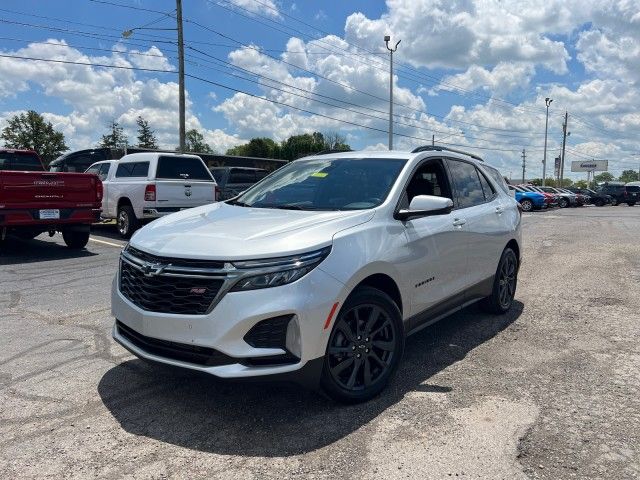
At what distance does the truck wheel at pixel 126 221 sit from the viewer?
12359 millimetres

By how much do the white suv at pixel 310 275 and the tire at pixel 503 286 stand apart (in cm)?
88

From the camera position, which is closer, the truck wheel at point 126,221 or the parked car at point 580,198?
the truck wheel at point 126,221

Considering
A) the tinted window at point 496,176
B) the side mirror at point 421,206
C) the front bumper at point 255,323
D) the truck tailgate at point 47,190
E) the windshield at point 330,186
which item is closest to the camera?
the front bumper at point 255,323

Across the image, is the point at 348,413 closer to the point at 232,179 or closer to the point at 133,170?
the point at 133,170

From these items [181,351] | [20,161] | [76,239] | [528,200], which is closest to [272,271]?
[181,351]

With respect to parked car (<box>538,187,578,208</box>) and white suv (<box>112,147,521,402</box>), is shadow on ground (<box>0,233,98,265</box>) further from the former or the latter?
parked car (<box>538,187,578,208</box>)

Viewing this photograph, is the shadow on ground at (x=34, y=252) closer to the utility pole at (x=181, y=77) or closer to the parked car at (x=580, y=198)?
the utility pole at (x=181, y=77)

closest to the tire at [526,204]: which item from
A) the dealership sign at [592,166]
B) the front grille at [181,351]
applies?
the front grille at [181,351]

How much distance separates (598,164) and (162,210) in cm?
12242

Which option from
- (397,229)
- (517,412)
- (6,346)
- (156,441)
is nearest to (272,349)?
(156,441)

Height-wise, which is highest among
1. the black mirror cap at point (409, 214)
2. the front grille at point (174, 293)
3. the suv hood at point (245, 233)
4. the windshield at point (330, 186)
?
the windshield at point (330, 186)

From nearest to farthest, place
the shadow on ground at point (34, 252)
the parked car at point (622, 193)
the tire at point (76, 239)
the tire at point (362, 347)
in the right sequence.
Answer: the tire at point (362, 347)
the shadow on ground at point (34, 252)
the tire at point (76, 239)
the parked car at point (622, 193)

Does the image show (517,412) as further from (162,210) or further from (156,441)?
(162,210)

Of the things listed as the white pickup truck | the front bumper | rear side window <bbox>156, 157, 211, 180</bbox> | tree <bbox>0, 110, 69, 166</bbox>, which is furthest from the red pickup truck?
tree <bbox>0, 110, 69, 166</bbox>
